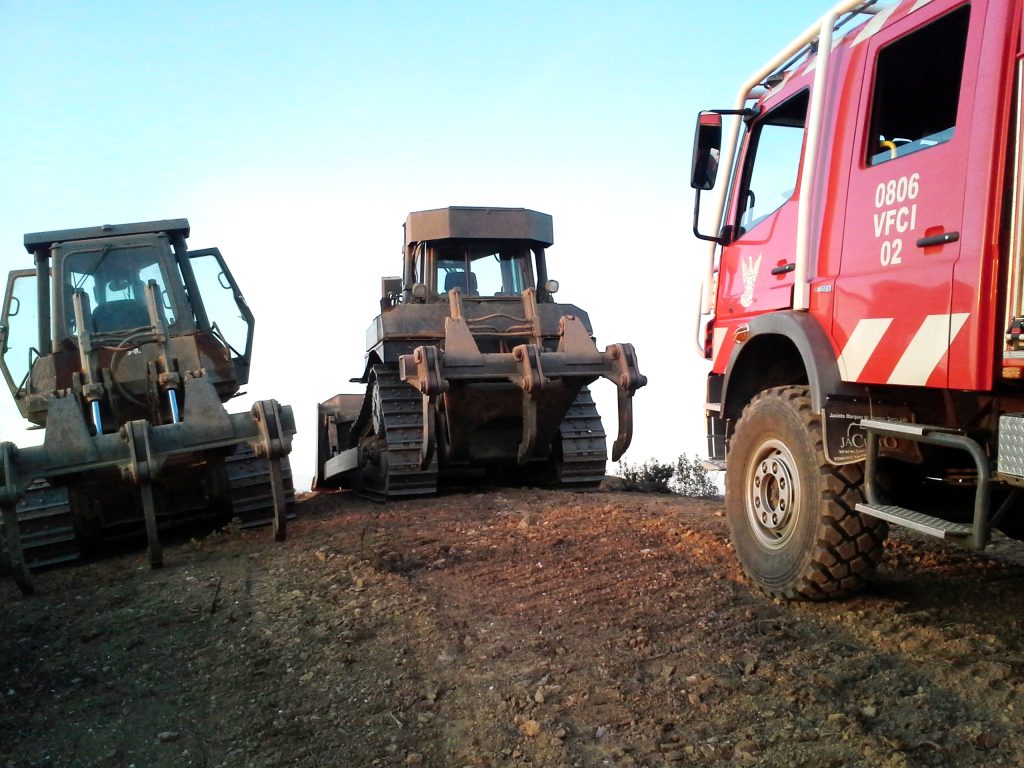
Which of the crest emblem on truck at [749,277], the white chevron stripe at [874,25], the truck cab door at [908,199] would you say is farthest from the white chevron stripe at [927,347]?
the white chevron stripe at [874,25]

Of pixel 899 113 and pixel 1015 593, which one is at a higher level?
pixel 899 113

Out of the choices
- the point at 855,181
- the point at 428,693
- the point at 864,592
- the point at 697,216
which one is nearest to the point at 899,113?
the point at 855,181

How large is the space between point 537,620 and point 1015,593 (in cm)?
241

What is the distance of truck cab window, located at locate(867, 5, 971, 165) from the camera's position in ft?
11.7

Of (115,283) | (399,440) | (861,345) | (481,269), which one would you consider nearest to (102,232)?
(115,283)

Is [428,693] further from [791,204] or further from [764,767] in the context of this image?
[791,204]

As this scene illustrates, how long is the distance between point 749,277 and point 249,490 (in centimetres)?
462

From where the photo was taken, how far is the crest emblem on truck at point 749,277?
473 cm

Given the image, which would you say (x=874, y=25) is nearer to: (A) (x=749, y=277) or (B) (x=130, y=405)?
(A) (x=749, y=277)

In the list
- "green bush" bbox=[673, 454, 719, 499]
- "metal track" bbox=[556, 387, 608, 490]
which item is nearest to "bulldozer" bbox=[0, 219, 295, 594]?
"metal track" bbox=[556, 387, 608, 490]

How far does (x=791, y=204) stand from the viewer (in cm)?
440

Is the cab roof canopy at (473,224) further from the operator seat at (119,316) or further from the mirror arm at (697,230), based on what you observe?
the mirror arm at (697,230)

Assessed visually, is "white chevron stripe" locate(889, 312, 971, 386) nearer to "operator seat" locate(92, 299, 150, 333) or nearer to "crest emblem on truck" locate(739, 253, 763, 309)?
"crest emblem on truck" locate(739, 253, 763, 309)

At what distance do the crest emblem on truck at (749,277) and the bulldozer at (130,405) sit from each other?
337cm
